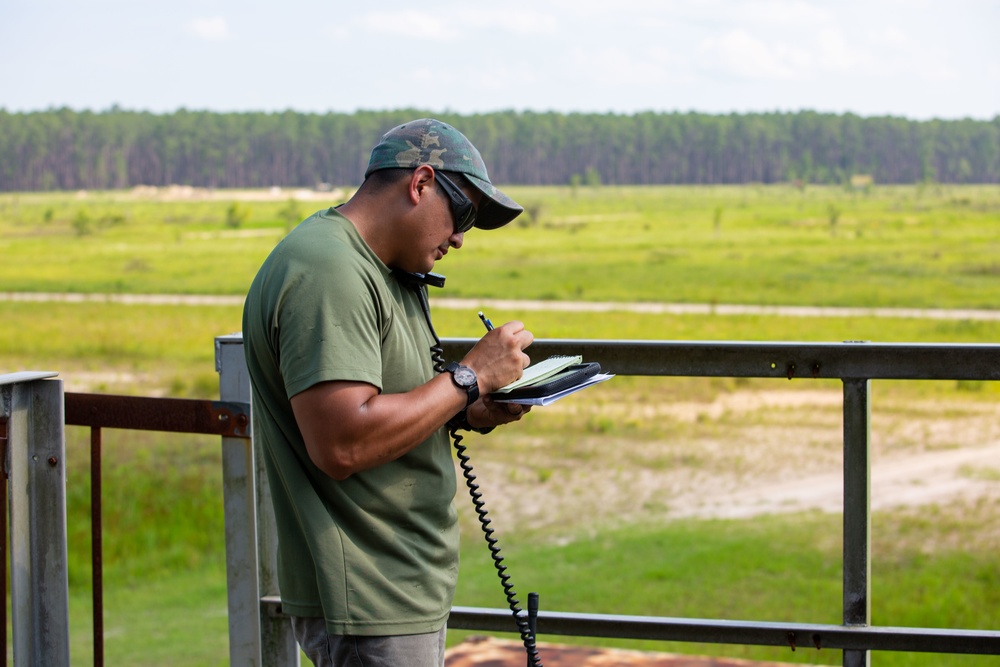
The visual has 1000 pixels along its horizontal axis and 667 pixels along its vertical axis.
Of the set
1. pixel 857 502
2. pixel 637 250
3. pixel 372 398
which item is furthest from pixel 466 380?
pixel 637 250

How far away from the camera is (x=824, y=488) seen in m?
12.8

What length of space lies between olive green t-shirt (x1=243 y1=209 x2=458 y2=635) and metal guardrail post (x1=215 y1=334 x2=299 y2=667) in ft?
2.01

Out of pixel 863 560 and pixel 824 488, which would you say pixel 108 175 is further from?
pixel 863 560

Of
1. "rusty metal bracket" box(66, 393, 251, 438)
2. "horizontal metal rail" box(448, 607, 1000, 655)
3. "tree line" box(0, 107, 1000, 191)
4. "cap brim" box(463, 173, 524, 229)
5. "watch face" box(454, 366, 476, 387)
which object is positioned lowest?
"horizontal metal rail" box(448, 607, 1000, 655)

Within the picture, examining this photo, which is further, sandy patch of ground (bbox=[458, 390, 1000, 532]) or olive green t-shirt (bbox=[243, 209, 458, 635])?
sandy patch of ground (bbox=[458, 390, 1000, 532])

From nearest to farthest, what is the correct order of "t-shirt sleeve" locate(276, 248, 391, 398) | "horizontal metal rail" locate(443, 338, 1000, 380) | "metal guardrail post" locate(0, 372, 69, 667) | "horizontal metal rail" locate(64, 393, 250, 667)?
→ 1. "t-shirt sleeve" locate(276, 248, 391, 398)
2. "horizontal metal rail" locate(443, 338, 1000, 380)
3. "metal guardrail post" locate(0, 372, 69, 667)
4. "horizontal metal rail" locate(64, 393, 250, 667)

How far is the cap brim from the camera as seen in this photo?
1.73 meters

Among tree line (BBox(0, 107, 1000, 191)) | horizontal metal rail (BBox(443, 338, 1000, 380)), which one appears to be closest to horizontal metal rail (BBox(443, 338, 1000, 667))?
horizontal metal rail (BBox(443, 338, 1000, 380))

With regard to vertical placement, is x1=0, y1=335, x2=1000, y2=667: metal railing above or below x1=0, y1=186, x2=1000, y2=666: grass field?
above

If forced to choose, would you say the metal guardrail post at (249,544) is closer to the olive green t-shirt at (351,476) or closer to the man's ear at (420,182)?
the olive green t-shirt at (351,476)

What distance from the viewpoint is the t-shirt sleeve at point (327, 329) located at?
154cm

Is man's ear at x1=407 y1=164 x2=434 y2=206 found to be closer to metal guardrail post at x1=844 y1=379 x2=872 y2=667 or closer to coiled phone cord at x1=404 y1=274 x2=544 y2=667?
coiled phone cord at x1=404 y1=274 x2=544 y2=667

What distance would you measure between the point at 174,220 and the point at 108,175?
63.0 ft

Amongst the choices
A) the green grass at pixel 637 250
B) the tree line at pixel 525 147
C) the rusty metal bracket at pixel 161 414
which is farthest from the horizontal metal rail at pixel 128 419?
the tree line at pixel 525 147
